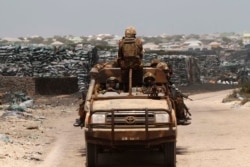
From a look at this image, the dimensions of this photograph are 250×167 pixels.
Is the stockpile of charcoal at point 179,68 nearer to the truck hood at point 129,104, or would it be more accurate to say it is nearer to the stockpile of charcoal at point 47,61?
the stockpile of charcoal at point 47,61

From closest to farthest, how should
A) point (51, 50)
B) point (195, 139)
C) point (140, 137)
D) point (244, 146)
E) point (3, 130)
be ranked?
point (140, 137)
point (244, 146)
point (195, 139)
point (3, 130)
point (51, 50)

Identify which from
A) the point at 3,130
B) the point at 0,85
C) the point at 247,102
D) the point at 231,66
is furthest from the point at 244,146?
the point at 231,66

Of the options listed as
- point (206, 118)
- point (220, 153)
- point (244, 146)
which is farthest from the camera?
point (206, 118)

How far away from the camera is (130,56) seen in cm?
1280

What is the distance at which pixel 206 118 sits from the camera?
23703 millimetres

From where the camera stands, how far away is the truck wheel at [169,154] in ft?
36.8

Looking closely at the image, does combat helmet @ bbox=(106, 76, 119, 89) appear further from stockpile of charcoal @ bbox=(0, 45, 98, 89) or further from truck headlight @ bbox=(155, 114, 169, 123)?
stockpile of charcoal @ bbox=(0, 45, 98, 89)

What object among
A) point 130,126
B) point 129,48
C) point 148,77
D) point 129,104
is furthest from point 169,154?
point 129,48

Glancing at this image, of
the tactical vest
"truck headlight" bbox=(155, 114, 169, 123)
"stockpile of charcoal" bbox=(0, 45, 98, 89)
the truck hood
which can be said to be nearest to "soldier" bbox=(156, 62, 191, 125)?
the tactical vest

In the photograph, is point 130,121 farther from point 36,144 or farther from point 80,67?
point 80,67

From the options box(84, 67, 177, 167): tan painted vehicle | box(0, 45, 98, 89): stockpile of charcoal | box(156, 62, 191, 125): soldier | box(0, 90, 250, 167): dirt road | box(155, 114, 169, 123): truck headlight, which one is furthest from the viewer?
box(0, 45, 98, 89): stockpile of charcoal

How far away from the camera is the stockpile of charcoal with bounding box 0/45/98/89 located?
116ft

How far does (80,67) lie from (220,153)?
22.4 meters

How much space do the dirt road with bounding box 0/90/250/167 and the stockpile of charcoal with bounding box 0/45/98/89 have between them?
1103cm
